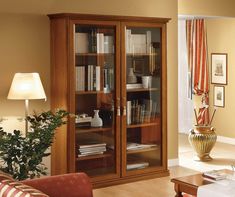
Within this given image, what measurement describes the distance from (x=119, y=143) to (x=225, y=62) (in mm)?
3489

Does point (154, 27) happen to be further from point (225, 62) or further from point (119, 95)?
point (225, 62)

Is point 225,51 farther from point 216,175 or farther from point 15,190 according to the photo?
point 15,190

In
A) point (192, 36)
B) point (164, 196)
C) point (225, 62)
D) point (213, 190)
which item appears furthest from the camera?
point (192, 36)

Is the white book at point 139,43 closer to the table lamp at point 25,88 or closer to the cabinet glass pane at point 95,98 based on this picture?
the cabinet glass pane at point 95,98

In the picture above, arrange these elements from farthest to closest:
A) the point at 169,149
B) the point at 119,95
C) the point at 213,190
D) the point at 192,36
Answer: the point at 192,36 < the point at 169,149 < the point at 119,95 < the point at 213,190

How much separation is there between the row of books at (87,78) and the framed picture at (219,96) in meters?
3.65

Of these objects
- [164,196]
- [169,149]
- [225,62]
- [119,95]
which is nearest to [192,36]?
[225,62]

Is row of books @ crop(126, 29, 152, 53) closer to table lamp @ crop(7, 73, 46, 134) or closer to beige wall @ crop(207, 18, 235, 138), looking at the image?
table lamp @ crop(7, 73, 46, 134)

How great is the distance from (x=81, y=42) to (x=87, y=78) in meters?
0.39

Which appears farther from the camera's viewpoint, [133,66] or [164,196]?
[133,66]

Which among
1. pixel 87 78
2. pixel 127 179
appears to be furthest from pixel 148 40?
pixel 127 179

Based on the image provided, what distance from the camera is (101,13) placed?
566 centimetres

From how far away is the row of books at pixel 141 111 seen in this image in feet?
18.5

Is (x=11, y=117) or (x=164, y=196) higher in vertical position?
A: (x=11, y=117)
